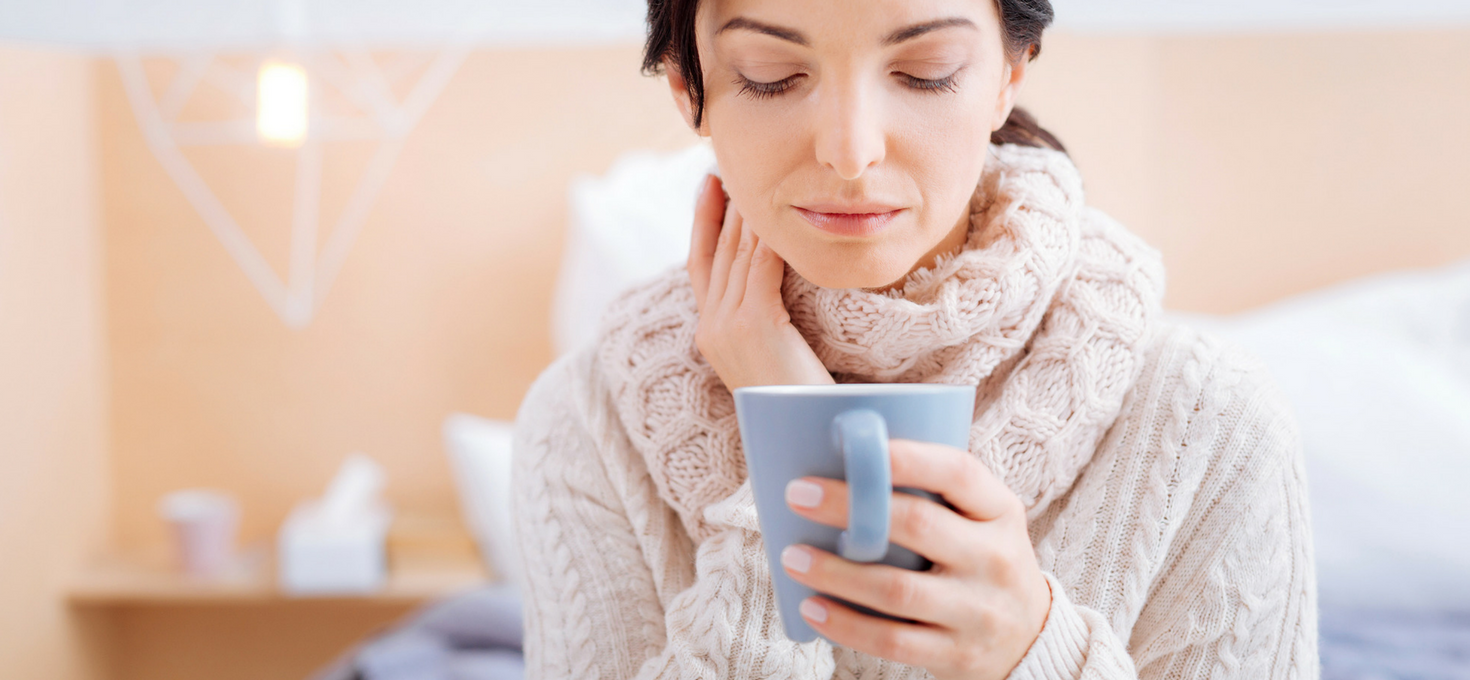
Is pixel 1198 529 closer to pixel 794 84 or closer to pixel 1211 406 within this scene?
pixel 1211 406

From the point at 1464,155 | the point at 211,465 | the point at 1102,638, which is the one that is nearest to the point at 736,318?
the point at 1102,638

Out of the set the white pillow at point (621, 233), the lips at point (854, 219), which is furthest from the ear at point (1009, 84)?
the white pillow at point (621, 233)

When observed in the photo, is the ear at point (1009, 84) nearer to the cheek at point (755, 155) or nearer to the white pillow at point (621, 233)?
the cheek at point (755, 155)

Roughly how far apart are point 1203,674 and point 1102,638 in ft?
0.64

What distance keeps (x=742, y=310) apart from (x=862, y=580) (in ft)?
1.19

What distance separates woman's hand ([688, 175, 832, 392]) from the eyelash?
133 mm

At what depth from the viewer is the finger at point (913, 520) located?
0.46 m

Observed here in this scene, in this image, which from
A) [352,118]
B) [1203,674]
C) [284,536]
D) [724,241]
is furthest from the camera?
[352,118]

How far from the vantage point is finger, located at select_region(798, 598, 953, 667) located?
0.49 meters

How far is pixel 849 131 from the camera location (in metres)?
0.65

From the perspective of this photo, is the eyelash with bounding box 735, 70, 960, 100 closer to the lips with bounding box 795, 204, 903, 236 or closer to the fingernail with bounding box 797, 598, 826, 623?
the lips with bounding box 795, 204, 903, 236

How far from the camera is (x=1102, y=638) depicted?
0.62 m

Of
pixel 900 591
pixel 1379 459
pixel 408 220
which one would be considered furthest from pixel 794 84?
pixel 408 220

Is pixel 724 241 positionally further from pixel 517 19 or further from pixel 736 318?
pixel 517 19
